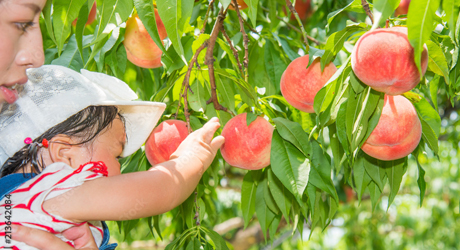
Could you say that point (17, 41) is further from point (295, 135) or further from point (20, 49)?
point (295, 135)

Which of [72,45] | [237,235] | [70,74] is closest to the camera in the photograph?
[70,74]

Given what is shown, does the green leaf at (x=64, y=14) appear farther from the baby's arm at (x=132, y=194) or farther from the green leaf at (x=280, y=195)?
the green leaf at (x=280, y=195)

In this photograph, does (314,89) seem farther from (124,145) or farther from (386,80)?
(124,145)

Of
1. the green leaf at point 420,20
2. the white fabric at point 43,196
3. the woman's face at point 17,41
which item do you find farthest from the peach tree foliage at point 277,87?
the white fabric at point 43,196

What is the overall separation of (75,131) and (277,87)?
666 millimetres

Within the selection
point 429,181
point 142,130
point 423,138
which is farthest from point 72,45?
point 429,181

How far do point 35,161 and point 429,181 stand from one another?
3742 mm

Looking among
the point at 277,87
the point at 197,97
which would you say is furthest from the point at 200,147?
the point at 277,87

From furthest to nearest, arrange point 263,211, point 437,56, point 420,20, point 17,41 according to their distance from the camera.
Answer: point 263,211 → point 437,56 → point 17,41 → point 420,20

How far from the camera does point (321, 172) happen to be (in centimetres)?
101

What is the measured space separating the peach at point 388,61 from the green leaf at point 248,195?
517 mm

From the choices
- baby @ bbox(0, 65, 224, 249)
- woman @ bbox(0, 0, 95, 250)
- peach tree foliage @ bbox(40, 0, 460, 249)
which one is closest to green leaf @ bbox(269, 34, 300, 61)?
peach tree foliage @ bbox(40, 0, 460, 249)

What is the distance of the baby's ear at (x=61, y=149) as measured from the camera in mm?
840

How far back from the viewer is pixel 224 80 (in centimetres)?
114
